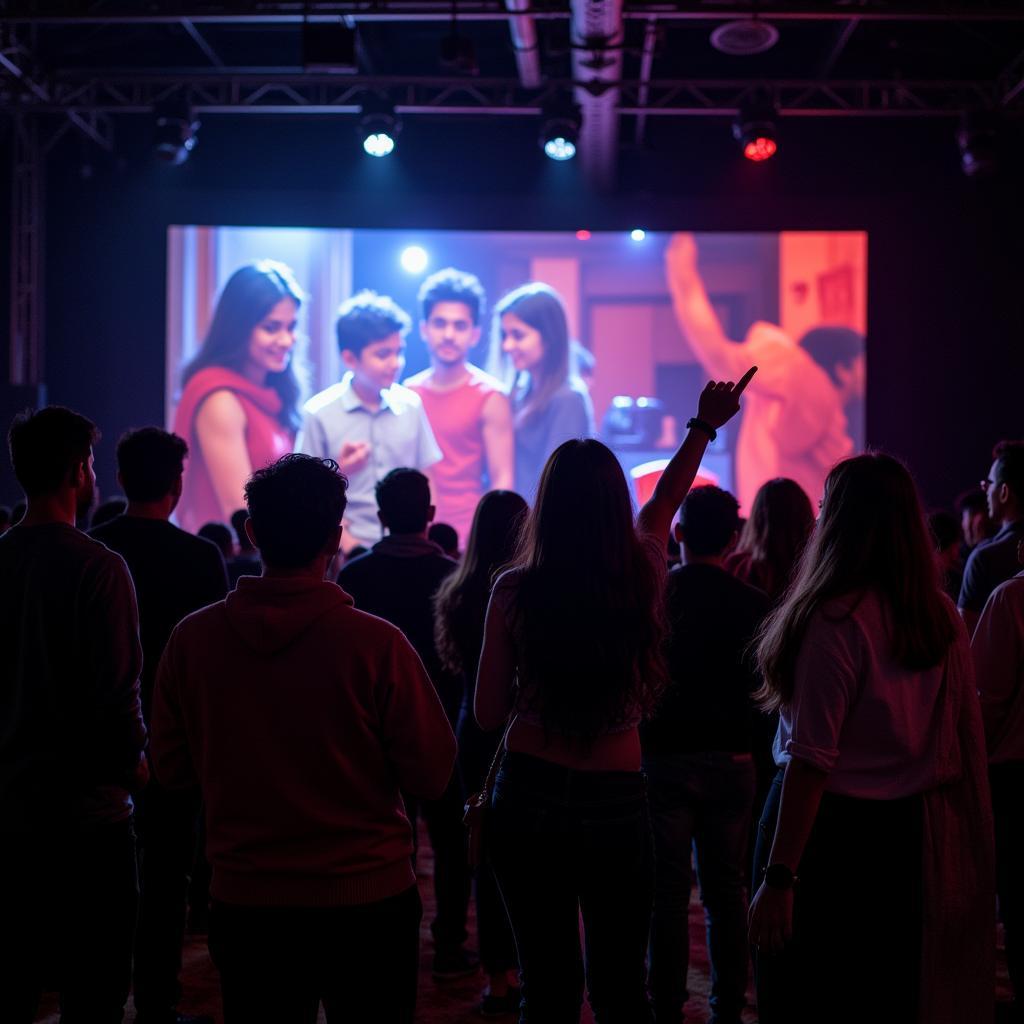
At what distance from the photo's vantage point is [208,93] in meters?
8.74

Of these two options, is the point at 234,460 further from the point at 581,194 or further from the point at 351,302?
the point at 581,194

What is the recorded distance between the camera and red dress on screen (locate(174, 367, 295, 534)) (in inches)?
334

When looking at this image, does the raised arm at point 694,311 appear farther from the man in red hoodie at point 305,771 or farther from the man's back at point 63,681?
the man in red hoodie at point 305,771

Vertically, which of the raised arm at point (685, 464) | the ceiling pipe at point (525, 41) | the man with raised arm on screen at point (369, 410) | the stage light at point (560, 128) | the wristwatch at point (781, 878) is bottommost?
the wristwatch at point (781, 878)

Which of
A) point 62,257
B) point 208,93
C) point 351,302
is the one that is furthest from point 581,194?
point 62,257

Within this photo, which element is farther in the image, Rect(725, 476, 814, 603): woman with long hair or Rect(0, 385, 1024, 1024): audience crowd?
Rect(725, 476, 814, 603): woman with long hair

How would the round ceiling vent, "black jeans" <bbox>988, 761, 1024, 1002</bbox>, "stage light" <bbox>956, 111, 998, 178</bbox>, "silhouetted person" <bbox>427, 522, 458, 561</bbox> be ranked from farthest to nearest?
"stage light" <bbox>956, 111, 998, 178</bbox>
the round ceiling vent
"silhouetted person" <bbox>427, 522, 458, 561</bbox>
"black jeans" <bbox>988, 761, 1024, 1002</bbox>

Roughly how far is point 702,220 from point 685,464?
7.26 m

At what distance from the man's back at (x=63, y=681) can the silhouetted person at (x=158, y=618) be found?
0.75 metres

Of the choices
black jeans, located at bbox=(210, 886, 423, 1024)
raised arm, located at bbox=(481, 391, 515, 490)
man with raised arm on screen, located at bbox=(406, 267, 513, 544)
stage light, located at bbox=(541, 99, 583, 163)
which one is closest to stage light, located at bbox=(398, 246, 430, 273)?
man with raised arm on screen, located at bbox=(406, 267, 513, 544)

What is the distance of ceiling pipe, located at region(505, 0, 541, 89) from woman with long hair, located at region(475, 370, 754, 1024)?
17.7ft

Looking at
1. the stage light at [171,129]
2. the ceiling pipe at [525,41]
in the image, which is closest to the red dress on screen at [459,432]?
the ceiling pipe at [525,41]

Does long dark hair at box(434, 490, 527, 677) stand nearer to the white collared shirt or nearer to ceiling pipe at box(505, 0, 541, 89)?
ceiling pipe at box(505, 0, 541, 89)

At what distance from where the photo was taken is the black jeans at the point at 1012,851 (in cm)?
279
